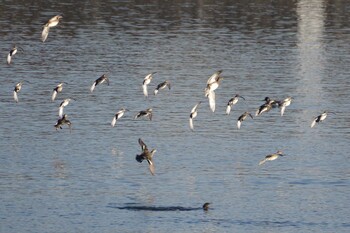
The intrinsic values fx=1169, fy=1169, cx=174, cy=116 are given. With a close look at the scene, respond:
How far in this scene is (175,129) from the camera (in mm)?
52719

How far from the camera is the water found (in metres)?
40.9

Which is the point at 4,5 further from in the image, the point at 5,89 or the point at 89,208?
the point at 89,208

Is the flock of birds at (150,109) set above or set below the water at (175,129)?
above

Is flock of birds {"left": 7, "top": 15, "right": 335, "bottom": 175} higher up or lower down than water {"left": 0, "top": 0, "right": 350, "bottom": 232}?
higher up

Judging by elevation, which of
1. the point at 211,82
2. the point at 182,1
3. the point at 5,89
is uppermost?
the point at 211,82

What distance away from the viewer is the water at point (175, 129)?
40906mm

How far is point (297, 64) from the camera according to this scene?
70562 millimetres

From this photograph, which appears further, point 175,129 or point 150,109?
point 175,129

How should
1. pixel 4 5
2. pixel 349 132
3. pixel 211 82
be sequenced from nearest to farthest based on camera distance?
pixel 211 82, pixel 349 132, pixel 4 5

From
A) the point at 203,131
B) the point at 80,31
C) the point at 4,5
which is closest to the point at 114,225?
the point at 203,131

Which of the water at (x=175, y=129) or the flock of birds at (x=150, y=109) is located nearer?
the flock of birds at (x=150, y=109)

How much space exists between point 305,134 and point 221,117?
493cm

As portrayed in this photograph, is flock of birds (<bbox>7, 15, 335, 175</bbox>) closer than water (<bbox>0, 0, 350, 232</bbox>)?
Yes

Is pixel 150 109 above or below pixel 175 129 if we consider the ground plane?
above
